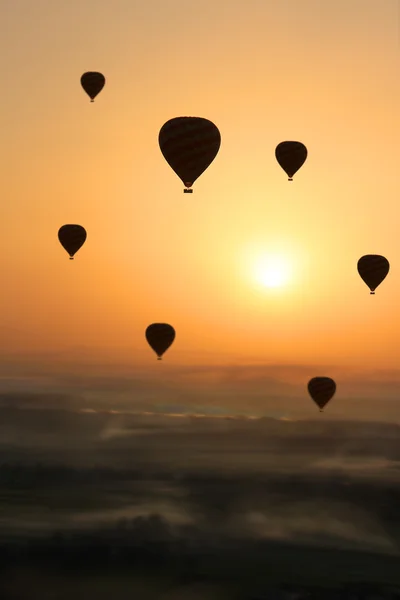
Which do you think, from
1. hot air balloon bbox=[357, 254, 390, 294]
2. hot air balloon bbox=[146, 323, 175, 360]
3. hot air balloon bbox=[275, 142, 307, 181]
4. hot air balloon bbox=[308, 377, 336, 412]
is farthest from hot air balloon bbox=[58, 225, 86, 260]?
hot air balloon bbox=[308, 377, 336, 412]

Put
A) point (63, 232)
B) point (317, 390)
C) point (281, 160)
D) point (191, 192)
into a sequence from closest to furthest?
1. point (191, 192)
2. point (281, 160)
3. point (63, 232)
4. point (317, 390)

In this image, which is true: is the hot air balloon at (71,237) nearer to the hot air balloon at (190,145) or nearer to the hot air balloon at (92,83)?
the hot air balloon at (92,83)

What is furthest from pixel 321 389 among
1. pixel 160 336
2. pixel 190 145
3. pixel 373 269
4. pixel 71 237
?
pixel 190 145

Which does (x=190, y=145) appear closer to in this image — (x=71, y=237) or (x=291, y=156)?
(x=291, y=156)

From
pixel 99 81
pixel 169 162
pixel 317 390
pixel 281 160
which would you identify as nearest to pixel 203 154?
pixel 169 162

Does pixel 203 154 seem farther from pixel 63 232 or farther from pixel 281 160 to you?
pixel 63 232

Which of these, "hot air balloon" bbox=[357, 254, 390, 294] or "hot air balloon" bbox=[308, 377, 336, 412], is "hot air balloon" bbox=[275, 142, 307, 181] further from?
"hot air balloon" bbox=[308, 377, 336, 412]
